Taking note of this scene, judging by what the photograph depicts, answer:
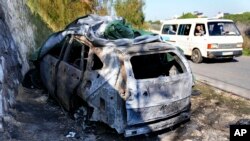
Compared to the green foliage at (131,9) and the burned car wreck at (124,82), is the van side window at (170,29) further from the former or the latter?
the burned car wreck at (124,82)

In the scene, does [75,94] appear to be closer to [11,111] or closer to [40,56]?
[11,111]

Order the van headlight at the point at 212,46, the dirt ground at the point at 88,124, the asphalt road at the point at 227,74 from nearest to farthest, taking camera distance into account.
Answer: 1. the dirt ground at the point at 88,124
2. the asphalt road at the point at 227,74
3. the van headlight at the point at 212,46

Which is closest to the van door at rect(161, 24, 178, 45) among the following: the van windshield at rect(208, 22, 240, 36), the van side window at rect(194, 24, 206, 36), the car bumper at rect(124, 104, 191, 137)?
the van side window at rect(194, 24, 206, 36)

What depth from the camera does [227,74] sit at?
42.0 ft

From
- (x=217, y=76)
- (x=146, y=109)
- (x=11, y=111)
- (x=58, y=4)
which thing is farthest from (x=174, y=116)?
(x=58, y=4)

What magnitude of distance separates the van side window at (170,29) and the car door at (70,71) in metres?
10.6

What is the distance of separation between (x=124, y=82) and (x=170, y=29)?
41.4ft

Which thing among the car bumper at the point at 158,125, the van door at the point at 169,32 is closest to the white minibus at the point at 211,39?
the van door at the point at 169,32

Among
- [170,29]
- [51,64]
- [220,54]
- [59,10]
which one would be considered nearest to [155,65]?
[51,64]

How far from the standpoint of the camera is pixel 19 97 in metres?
8.65

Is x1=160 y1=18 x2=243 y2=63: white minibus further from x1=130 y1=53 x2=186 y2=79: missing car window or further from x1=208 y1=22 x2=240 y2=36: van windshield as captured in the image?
x1=130 y1=53 x2=186 y2=79: missing car window

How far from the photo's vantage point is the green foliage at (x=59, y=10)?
20.6 meters

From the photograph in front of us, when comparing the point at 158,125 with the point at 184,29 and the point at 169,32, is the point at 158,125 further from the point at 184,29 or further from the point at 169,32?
the point at 169,32

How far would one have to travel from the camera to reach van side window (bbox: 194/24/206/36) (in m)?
15.7
